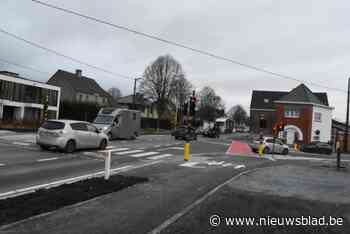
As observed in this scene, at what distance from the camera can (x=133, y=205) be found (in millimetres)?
7445

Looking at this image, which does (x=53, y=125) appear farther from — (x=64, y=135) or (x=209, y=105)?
(x=209, y=105)

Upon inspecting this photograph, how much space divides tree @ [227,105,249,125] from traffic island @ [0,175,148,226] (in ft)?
449

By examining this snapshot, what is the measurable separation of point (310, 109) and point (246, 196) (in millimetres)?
56284

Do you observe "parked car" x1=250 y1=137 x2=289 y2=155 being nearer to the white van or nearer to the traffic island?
the white van

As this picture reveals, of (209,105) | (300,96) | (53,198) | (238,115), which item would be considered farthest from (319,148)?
(238,115)

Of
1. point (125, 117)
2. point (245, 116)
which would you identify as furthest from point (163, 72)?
point (245, 116)

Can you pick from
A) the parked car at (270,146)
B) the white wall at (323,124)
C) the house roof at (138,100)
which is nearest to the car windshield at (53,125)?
the parked car at (270,146)

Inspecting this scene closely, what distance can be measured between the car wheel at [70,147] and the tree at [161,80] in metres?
56.9

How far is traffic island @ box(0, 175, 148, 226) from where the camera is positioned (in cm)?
625

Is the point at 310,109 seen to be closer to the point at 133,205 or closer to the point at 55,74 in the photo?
the point at 55,74

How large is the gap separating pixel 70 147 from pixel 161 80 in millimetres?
57280

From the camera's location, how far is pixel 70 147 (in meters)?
18.4

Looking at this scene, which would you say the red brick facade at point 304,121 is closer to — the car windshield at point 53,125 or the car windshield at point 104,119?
the car windshield at point 104,119

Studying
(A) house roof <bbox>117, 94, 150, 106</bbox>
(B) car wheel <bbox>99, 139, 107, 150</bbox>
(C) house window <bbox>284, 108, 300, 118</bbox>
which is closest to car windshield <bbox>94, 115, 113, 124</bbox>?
(B) car wheel <bbox>99, 139, 107, 150</bbox>
